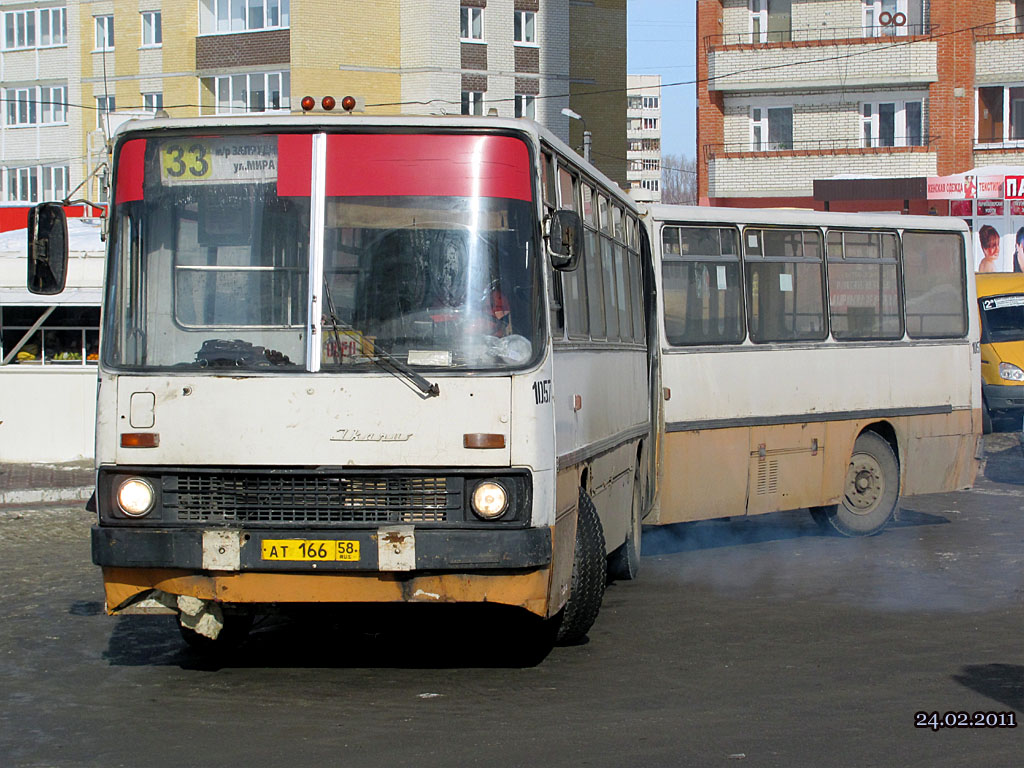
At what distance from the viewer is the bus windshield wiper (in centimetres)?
692

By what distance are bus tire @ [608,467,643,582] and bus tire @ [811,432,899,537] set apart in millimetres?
3200

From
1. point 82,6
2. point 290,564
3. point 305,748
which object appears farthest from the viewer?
point 82,6

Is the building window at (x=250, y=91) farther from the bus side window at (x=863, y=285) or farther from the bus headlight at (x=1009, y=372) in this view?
the bus side window at (x=863, y=285)

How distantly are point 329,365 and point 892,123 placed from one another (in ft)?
136

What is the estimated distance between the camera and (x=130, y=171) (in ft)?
24.2

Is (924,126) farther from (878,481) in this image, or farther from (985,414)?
(878,481)

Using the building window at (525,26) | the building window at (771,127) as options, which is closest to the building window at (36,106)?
the building window at (525,26)

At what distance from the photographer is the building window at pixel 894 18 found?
45531 mm

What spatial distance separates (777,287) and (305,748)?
7.61 m

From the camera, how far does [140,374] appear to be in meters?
7.14

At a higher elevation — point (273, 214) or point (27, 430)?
point (273, 214)

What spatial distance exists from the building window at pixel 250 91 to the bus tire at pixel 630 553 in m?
42.0

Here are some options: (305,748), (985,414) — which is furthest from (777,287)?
(985,414)

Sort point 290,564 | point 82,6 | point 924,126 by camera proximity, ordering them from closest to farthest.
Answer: point 290,564
point 924,126
point 82,6
